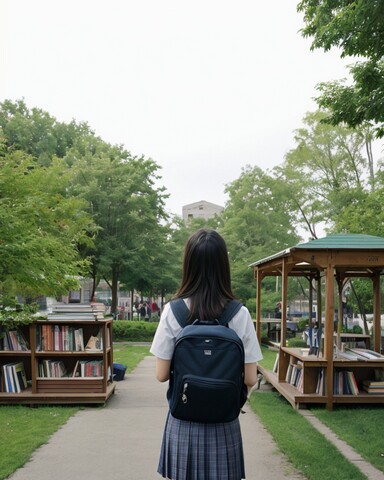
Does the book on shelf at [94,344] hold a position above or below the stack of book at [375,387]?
above

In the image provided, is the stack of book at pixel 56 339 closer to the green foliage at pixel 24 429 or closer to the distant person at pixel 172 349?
the green foliage at pixel 24 429

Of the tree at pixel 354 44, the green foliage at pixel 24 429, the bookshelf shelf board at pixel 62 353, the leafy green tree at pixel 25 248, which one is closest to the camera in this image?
the green foliage at pixel 24 429

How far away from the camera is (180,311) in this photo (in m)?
2.76

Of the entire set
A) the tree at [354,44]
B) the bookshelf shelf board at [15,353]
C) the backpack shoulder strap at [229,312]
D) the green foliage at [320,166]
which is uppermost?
the green foliage at [320,166]

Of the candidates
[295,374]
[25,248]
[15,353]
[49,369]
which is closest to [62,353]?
[49,369]

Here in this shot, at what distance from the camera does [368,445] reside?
6793 mm

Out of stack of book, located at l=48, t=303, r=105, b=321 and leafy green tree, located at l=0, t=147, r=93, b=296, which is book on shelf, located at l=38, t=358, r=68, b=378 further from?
leafy green tree, located at l=0, t=147, r=93, b=296

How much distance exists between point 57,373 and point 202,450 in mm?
7627

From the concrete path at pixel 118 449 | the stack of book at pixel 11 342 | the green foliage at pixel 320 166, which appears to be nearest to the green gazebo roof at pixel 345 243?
the concrete path at pixel 118 449

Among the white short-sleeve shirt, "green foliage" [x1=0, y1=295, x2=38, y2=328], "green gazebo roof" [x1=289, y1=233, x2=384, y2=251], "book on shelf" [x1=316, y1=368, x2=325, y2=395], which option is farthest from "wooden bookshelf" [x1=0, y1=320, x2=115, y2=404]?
the white short-sleeve shirt

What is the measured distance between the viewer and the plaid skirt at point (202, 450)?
275cm

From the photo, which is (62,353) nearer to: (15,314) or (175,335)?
(15,314)

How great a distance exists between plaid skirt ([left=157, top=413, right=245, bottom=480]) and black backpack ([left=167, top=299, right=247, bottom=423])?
10cm

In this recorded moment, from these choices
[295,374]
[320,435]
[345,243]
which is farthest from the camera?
[295,374]
